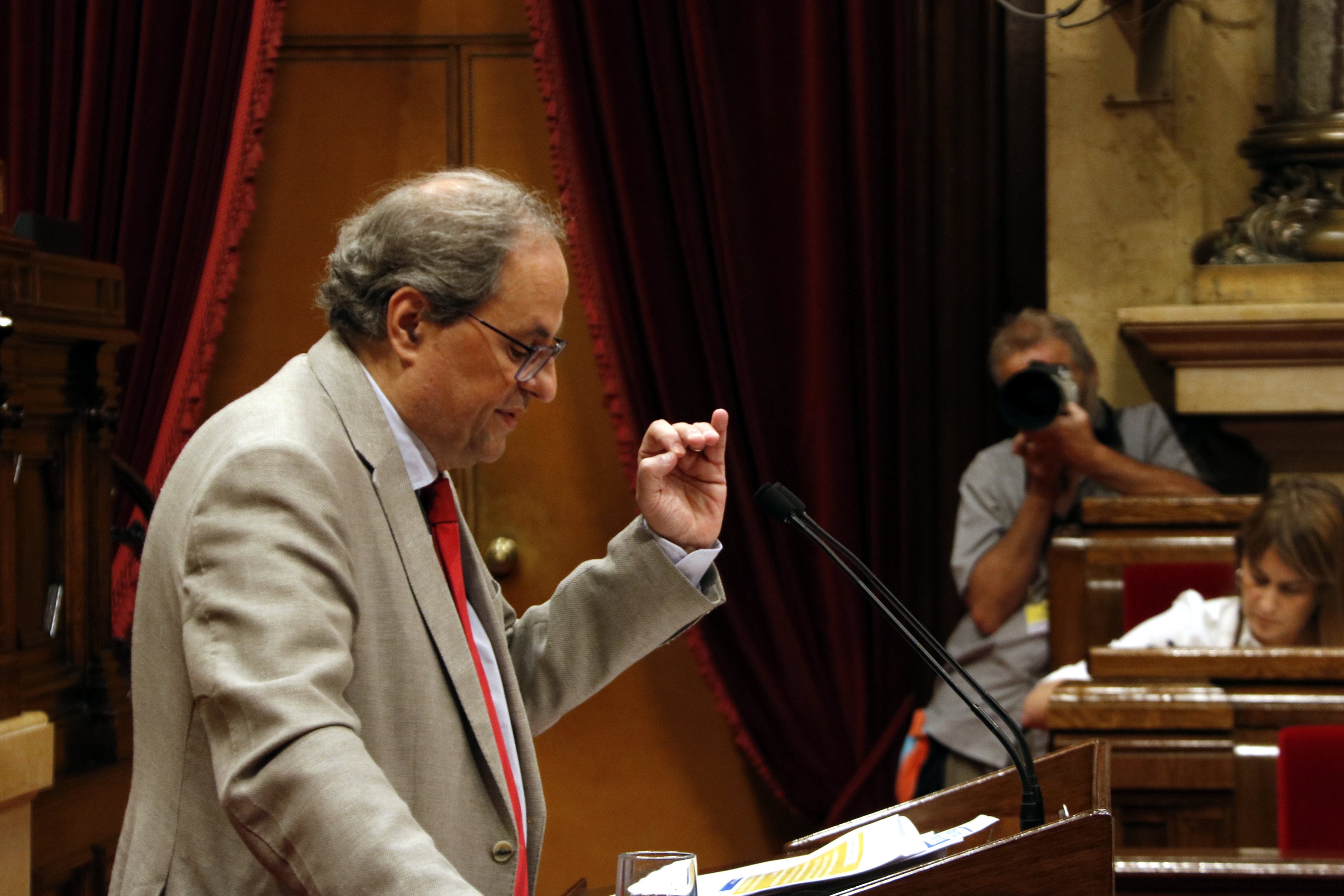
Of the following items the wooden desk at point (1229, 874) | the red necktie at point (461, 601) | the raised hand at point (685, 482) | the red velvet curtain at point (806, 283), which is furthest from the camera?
the red velvet curtain at point (806, 283)

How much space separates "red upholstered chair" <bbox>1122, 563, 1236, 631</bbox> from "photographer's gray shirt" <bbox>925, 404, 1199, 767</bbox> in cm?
23

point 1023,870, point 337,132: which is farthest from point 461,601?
point 337,132

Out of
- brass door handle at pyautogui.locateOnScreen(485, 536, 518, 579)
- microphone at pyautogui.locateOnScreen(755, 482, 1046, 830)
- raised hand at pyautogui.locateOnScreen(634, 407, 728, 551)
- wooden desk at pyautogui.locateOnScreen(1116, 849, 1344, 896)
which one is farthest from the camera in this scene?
brass door handle at pyautogui.locateOnScreen(485, 536, 518, 579)

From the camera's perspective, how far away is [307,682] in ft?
4.03

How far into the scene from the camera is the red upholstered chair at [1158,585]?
3.01 m

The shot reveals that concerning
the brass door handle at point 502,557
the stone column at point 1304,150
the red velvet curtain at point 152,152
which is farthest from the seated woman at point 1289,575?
the red velvet curtain at point 152,152

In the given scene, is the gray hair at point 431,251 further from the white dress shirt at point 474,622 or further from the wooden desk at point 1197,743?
the wooden desk at point 1197,743

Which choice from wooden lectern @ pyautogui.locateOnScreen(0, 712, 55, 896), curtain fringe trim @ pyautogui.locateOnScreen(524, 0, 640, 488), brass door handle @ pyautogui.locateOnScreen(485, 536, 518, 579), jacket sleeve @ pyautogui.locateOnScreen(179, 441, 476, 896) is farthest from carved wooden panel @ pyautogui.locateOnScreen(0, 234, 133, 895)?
jacket sleeve @ pyautogui.locateOnScreen(179, 441, 476, 896)

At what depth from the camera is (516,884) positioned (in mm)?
1456

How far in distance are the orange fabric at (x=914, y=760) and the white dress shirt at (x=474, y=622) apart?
1.93m

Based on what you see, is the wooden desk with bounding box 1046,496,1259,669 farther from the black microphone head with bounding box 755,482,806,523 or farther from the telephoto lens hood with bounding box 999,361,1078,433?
the black microphone head with bounding box 755,482,806,523

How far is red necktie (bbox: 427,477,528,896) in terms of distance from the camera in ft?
4.80

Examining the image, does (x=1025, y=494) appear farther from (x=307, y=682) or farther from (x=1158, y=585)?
(x=307, y=682)

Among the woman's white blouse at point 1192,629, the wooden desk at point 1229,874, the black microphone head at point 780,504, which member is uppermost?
the black microphone head at point 780,504
